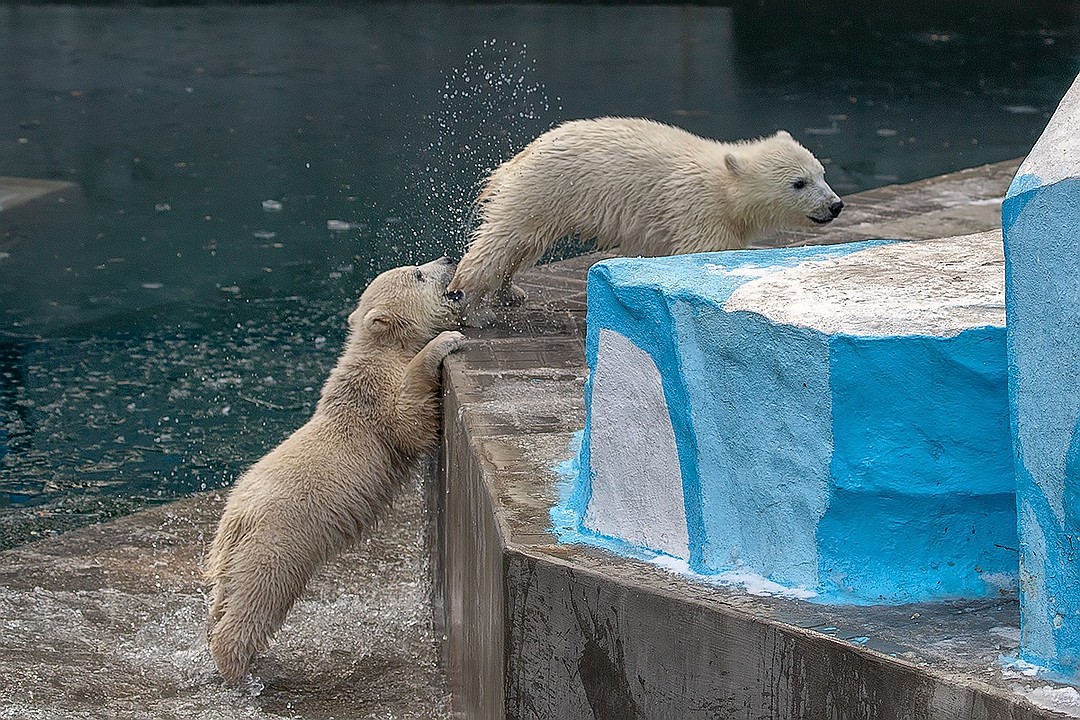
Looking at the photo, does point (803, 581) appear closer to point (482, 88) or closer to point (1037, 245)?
point (1037, 245)

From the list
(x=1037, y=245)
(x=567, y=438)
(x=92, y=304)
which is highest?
(x=1037, y=245)

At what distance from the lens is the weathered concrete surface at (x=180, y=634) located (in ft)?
13.7

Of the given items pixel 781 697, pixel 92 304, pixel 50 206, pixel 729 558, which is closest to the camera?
pixel 781 697

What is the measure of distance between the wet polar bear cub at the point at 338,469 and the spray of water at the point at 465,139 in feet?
11.8

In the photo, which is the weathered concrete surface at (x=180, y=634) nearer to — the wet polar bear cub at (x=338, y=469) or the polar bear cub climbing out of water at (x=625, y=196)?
the wet polar bear cub at (x=338, y=469)

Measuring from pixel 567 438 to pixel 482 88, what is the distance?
13.1m

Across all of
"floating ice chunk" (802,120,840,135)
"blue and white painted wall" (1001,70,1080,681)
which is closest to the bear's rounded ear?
"blue and white painted wall" (1001,70,1080,681)

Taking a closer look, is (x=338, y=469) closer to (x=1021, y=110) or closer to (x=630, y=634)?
(x=630, y=634)

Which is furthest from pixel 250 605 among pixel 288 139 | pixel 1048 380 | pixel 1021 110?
pixel 1021 110

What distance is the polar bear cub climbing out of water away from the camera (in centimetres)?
489

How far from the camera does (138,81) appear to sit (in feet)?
49.0

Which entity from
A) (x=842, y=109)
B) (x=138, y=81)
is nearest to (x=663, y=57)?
(x=842, y=109)

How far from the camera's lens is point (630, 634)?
264 cm

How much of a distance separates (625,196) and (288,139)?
8.13 meters
